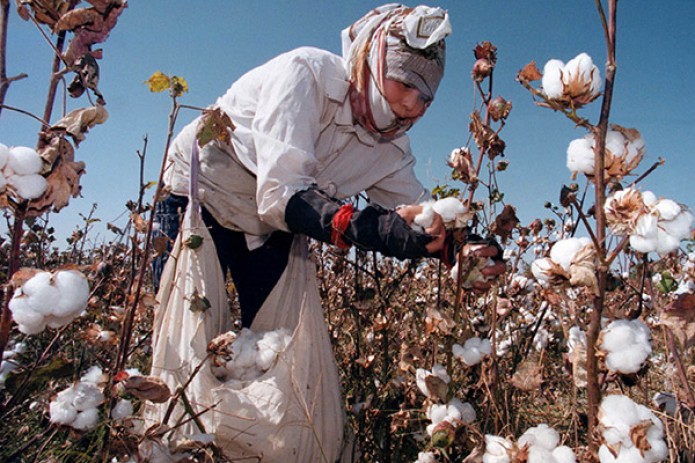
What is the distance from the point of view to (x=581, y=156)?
833 mm

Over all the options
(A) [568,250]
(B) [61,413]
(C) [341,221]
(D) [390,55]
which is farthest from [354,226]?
(B) [61,413]

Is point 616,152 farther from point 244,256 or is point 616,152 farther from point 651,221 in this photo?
point 244,256

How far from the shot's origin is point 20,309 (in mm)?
756

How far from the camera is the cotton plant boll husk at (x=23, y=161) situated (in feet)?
2.41

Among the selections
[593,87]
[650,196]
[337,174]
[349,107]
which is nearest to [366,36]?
[349,107]

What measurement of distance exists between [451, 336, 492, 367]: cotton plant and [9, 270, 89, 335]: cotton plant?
→ 881 mm

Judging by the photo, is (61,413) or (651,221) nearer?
(651,221)

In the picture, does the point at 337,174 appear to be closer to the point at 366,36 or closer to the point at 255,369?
the point at 366,36

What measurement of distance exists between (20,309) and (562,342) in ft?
6.02

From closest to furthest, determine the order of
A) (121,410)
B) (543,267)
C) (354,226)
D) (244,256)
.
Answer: (543,267) < (121,410) < (354,226) < (244,256)

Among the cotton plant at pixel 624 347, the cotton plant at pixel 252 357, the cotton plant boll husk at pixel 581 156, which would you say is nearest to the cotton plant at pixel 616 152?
the cotton plant boll husk at pixel 581 156

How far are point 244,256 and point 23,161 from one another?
1.19 metres

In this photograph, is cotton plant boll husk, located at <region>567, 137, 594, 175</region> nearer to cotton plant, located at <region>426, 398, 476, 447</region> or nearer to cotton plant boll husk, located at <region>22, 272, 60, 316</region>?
cotton plant, located at <region>426, 398, 476, 447</region>

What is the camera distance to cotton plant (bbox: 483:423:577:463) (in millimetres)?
890
